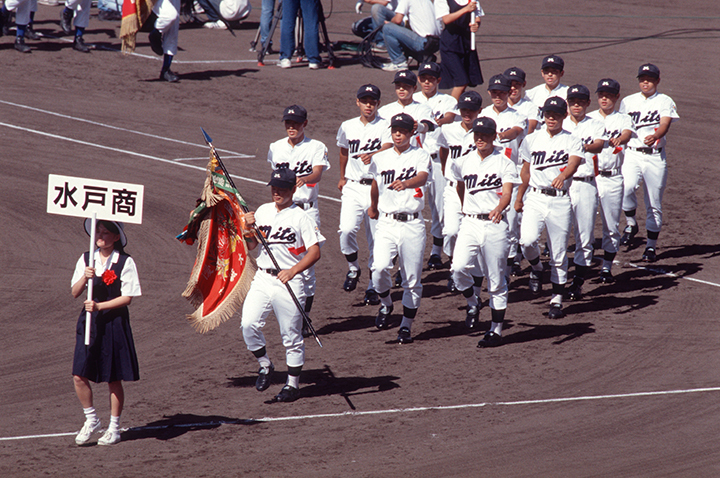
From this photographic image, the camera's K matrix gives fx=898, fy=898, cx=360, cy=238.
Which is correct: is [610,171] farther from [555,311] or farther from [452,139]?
[555,311]

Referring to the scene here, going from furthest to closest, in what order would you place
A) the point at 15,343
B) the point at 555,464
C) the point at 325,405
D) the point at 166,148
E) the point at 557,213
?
the point at 166,148
the point at 557,213
the point at 15,343
the point at 325,405
the point at 555,464

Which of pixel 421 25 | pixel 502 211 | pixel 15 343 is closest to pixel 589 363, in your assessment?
pixel 502 211

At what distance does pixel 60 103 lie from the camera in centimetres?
2052

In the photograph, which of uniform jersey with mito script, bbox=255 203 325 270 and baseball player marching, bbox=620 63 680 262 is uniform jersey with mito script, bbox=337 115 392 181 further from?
baseball player marching, bbox=620 63 680 262

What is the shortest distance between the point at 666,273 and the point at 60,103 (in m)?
14.0

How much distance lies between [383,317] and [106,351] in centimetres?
406

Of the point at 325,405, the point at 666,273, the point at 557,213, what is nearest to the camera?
the point at 325,405

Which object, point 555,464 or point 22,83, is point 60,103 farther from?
→ point 555,464

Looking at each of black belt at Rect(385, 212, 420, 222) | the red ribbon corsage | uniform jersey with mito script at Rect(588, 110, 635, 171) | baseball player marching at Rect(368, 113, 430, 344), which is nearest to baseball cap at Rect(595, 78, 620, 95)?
uniform jersey with mito script at Rect(588, 110, 635, 171)

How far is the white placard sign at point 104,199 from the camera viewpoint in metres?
7.84

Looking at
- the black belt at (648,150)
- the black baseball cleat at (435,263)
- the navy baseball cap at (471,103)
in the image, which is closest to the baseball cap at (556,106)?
the navy baseball cap at (471,103)

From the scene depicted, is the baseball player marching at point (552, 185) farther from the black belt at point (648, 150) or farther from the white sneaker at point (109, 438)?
the white sneaker at point (109, 438)

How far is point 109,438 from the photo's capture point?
7.83 meters

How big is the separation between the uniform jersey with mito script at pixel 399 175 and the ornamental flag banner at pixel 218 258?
2.03 meters
